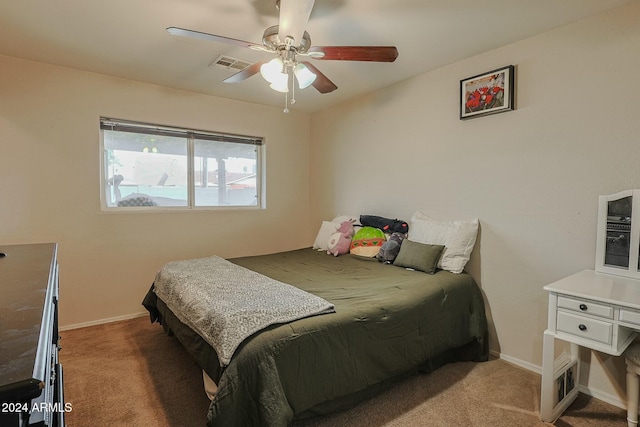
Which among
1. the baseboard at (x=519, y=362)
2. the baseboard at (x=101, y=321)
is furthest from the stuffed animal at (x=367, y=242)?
the baseboard at (x=101, y=321)

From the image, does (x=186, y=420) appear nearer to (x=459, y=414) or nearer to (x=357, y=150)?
(x=459, y=414)

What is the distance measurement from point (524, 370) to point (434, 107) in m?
2.19

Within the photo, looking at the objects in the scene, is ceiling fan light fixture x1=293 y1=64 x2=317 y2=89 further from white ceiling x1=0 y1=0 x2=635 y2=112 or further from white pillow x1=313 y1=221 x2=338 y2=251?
white pillow x1=313 y1=221 x2=338 y2=251

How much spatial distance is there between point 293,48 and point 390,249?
71.1 inches

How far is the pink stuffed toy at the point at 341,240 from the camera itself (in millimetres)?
3258

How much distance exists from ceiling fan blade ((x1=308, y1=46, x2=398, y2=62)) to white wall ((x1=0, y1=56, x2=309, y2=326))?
7.08 ft

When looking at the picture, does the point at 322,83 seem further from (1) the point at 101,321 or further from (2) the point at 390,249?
(1) the point at 101,321

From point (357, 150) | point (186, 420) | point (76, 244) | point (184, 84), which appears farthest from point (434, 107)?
point (76, 244)

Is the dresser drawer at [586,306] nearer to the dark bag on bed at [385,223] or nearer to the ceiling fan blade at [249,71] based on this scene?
the dark bag on bed at [385,223]

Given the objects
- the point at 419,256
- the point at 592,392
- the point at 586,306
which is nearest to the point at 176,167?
the point at 419,256

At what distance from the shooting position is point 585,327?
5.43 ft

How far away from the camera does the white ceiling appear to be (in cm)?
192

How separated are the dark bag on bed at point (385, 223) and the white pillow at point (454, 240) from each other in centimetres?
33

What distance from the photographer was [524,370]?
2.35m
